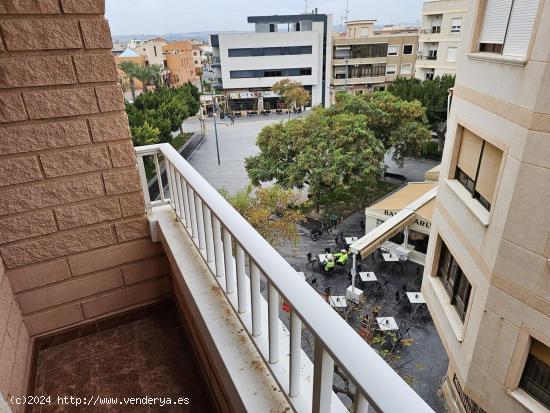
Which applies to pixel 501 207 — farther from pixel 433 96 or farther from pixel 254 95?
pixel 254 95

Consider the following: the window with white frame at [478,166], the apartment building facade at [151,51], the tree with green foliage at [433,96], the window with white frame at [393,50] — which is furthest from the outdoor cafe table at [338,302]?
the apartment building facade at [151,51]

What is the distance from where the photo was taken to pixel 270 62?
106 feet

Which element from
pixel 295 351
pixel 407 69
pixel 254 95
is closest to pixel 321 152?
pixel 295 351

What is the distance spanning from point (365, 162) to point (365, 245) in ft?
18.5

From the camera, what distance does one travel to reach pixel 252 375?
1.26m

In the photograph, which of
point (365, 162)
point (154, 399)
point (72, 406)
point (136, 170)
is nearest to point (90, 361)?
point (72, 406)

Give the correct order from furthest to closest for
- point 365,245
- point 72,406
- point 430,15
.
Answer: point 430,15, point 365,245, point 72,406

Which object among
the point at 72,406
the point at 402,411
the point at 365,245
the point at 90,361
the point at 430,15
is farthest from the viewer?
the point at 430,15

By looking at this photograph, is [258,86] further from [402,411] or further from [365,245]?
[402,411]

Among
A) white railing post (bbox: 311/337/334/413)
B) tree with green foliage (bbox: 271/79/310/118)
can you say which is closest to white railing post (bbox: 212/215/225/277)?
white railing post (bbox: 311/337/334/413)

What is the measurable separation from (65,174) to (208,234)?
879 millimetres

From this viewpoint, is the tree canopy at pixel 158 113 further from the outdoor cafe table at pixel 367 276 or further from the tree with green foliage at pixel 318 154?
the outdoor cafe table at pixel 367 276

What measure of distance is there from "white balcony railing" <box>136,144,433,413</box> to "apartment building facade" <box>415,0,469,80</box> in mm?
23587

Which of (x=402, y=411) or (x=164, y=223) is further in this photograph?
(x=164, y=223)
